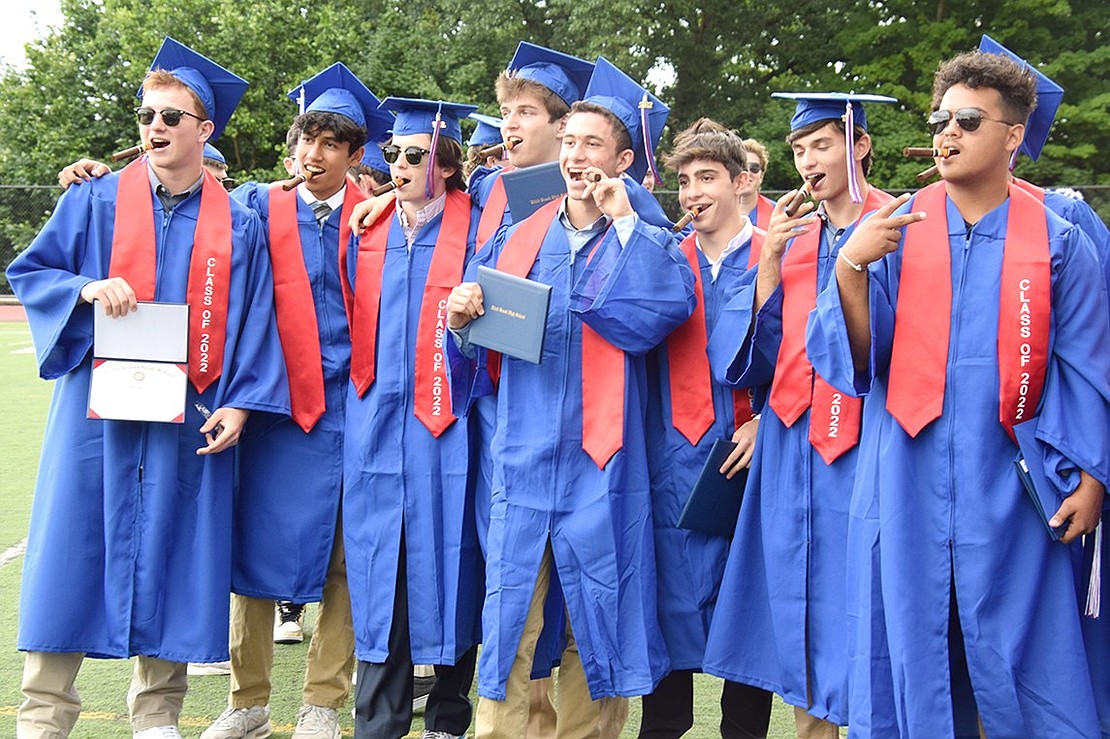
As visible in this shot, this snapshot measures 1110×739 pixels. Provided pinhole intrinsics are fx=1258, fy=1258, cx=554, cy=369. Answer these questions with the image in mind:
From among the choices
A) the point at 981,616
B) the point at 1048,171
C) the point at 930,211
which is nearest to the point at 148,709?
the point at 981,616

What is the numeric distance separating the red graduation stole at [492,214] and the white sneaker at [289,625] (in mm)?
2337

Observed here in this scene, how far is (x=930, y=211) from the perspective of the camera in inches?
137

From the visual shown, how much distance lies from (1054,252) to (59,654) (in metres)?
3.29

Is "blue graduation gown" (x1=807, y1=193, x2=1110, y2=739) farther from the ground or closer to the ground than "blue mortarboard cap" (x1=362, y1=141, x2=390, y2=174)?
closer to the ground

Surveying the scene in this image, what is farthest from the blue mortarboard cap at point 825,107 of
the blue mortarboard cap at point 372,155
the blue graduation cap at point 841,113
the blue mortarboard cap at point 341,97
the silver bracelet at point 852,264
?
the blue mortarboard cap at point 372,155

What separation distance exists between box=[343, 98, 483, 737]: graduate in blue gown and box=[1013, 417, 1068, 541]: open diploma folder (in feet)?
5.92

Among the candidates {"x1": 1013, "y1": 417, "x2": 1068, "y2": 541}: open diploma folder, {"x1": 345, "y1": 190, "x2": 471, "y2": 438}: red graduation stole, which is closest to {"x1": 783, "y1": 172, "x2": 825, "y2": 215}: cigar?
{"x1": 1013, "y1": 417, "x2": 1068, "y2": 541}: open diploma folder

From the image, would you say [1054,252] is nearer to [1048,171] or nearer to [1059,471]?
[1059,471]

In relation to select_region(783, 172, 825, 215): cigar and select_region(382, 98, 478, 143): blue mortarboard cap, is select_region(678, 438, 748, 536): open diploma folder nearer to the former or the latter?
select_region(783, 172, 825, 215): cigar

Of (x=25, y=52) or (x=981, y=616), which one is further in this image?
(x=25, y=52)

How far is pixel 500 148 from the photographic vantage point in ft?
17.1

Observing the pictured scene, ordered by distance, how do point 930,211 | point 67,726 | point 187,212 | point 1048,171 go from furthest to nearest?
point 1048,171 < point 187,212 < point 67,726 < point 930,211

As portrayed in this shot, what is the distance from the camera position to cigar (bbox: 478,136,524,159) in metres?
4.58

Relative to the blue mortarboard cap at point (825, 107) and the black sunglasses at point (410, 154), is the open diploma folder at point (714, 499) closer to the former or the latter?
the blue mortarboard cap at point (825, 107)
